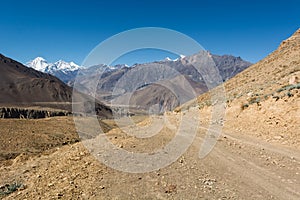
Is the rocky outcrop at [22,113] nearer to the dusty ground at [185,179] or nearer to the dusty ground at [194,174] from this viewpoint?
the dusty ground at [194,174]

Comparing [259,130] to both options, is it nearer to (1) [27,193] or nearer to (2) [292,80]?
(2) [292,80]

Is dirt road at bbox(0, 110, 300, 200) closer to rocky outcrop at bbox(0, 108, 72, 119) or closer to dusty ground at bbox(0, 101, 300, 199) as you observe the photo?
dusty ground at bbox(0, 101, 300, 199)

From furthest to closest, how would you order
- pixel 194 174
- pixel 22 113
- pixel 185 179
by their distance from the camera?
1. pixel 22 113
2. pixel 194 174
3. pixel 185 179

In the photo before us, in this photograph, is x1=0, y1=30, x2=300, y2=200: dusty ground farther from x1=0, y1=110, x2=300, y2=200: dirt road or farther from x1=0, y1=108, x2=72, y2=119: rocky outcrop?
x1=0, y1=108, x2=72, y2=119: rocky outcrop

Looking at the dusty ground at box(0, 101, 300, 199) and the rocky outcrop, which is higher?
the dusty ground at box(0, 101, 300, 199)

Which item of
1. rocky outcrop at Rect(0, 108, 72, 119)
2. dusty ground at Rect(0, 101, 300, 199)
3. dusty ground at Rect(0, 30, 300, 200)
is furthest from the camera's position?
rocky outcrop at Rect(0, 108, 72, 119)

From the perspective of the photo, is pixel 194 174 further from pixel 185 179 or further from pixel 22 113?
pixel 22 113

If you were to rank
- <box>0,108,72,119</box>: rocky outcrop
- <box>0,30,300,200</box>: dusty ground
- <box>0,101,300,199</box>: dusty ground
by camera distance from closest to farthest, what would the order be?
1. <box>0,101,300,199</box>: dusty ground
2. <box>0,30,300,200</box>: dusty ground
3. <box>0,108,72,119</box>: rocky outcrop

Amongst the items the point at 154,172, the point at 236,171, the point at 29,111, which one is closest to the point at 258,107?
the point at 236,171

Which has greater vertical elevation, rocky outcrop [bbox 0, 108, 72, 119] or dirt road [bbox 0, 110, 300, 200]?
dirt road [bbox 0, 110, 300, 200]

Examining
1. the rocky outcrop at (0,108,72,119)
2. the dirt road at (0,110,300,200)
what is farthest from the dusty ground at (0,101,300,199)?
the rocky outcrop at (0,108,72,119)

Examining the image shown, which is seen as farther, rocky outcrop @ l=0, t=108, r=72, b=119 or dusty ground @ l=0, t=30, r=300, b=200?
rocky outcrop @ l=0, t=108, r=72, b=119

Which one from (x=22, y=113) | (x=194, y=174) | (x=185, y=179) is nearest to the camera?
(x=185, y=179)

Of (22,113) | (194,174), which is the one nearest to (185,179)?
(194,174)
